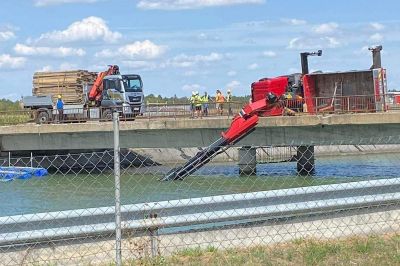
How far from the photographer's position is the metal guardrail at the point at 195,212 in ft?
23.0

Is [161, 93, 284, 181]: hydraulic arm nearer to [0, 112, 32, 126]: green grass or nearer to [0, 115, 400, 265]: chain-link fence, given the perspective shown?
[0, 112, 32, 126]: green grass

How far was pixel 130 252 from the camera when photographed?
24.0ft

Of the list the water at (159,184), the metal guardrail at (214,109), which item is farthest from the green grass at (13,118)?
the water at (159,184)

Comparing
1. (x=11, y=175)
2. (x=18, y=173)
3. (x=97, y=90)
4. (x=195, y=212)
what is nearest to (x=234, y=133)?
(x=18, y=173)

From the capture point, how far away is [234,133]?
30781mm

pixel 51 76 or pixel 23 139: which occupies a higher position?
pixel 51 76

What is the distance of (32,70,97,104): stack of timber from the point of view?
139 feet

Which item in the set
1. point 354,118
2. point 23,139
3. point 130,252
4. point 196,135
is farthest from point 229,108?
point 130,252

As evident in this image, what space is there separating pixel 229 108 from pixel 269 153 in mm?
5264

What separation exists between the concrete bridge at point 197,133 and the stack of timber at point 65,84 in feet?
12.3

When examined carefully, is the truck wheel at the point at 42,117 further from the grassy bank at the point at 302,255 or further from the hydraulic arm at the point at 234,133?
the grassy bank at the point at 302,255

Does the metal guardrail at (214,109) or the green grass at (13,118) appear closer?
the metal guardrail at (214,109)

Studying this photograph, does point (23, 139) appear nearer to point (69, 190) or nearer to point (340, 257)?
point (69, 190)

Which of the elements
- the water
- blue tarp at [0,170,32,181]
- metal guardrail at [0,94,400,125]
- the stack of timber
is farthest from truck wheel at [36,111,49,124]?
blue tarp at [0,170,32,181]
